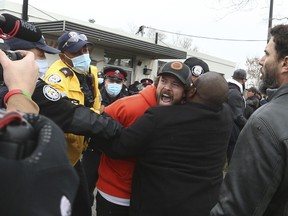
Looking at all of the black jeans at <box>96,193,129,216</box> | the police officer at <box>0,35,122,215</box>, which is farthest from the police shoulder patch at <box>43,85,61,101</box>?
the black jeans at <box>96,193,129,216</box>

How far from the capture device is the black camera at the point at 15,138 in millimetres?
722

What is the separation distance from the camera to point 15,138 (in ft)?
2.36

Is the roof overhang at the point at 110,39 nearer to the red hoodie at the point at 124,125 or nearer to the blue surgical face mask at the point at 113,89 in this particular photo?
the blue surgical face mask at the point at 113,89

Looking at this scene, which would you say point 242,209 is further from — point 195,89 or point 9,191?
point 9,191

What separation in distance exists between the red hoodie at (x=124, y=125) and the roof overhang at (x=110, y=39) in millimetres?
9027

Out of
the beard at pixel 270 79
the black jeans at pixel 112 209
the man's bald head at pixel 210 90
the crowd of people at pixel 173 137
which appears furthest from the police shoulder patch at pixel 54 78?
the beard at pixel 270 79

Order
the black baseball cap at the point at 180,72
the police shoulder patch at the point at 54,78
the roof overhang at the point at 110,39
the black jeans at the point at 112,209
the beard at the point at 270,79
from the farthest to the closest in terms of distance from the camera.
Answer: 1. the roof overhang at the point at 110,39
2. the police shoulder patch at the point at 54,78
3. the black jeans at the point at 112,209
4. the black baseball cap at the point at 180,72
5. the beard at the point at 270,79

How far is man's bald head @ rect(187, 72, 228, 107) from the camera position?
248 centimetres

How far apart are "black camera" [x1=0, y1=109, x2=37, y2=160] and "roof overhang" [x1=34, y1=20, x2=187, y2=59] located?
35.4ft

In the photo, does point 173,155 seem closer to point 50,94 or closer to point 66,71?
point 50,94

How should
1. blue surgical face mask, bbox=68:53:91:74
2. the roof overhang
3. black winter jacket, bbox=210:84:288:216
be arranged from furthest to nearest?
1. the roof overhang
2. blue surgical face mask, bbox=68:53:91:74
3. black winter jacket, bbox=210:84:288:216

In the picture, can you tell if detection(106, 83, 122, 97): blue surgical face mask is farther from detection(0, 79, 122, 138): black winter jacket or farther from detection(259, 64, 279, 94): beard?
detection(259, 64, 279, 94): beard

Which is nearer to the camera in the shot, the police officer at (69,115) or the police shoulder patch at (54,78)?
the police officer at (69,115)

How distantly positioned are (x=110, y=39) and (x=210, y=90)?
10.7 m
